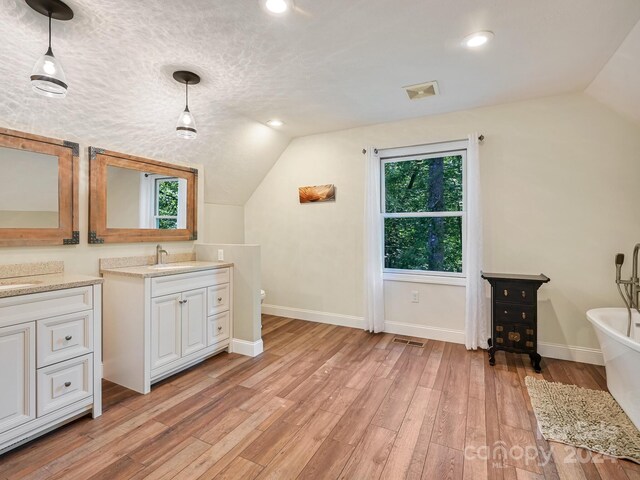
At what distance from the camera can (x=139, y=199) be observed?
3.05 metres

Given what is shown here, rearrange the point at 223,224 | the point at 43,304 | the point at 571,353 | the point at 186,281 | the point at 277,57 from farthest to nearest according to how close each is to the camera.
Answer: the point at 223,224, the point at 571,353, the point at 186,281, the point at 277,57, the point at 43,304

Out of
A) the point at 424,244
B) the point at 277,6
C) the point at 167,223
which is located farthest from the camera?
the point at 424,244

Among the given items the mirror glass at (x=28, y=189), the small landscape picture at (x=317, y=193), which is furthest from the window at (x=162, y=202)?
the small landscape picture at (x=317, y=193)

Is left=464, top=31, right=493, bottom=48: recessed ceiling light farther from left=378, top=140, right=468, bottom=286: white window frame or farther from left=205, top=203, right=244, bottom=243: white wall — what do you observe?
left=205, top=203, right=244, bottom=243: white wall

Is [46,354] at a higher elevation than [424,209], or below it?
below

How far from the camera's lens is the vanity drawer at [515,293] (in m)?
2.80

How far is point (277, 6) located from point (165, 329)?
243 centimetres

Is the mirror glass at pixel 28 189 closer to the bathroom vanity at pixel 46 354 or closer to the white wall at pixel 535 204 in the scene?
→ the bathroom vanity at pixel 46 354

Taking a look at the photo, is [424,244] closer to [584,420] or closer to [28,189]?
[584,420]

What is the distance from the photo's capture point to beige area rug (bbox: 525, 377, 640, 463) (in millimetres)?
1791

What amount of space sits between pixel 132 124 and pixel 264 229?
2245 mm

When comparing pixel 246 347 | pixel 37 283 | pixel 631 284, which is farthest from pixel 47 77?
pixel 631 284

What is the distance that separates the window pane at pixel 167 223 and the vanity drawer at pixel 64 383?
4.87ft

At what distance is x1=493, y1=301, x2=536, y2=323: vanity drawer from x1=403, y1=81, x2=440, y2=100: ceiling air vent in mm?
2067
